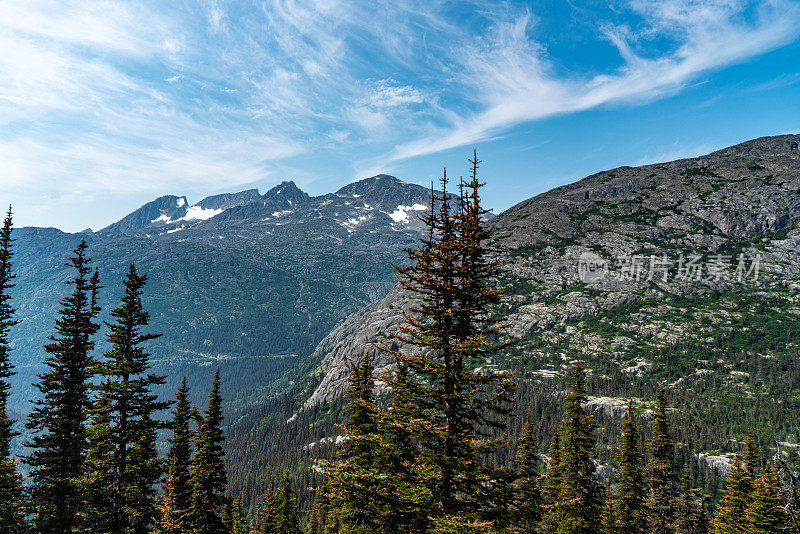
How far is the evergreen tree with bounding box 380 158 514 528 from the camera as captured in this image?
1486 centimetres

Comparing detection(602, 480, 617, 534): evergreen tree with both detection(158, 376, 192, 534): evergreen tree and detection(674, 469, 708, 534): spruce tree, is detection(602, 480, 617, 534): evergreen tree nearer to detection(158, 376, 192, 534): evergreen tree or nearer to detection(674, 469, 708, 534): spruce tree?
detection(674, 469, 708, 534): spruce tree

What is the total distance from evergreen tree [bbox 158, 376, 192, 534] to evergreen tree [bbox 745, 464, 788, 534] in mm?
46049

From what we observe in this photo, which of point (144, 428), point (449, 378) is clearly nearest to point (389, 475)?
point (449, 378)

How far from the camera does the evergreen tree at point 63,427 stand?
80.9 feet

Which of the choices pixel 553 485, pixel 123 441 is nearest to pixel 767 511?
pixel 553 485

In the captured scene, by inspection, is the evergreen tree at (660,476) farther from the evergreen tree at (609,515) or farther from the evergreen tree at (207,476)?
the evergreen tree at (207,476)

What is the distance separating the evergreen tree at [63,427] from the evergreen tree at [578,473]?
37.9 meters

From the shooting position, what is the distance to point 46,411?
27.3 meters

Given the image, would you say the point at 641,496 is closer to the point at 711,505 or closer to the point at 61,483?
the point at 61,483

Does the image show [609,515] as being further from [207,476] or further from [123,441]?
[123,441]

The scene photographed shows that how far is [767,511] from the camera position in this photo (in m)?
32.0

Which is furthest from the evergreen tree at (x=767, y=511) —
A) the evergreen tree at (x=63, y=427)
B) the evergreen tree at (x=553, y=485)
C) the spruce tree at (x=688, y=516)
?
the evergreen tree at (x=63, y=427)

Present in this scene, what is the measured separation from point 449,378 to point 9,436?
34.5m

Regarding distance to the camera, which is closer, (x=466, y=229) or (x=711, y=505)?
(x=466, y=229)
